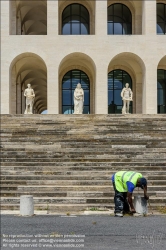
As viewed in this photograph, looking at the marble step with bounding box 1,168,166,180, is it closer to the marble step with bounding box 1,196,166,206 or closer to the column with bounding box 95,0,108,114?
the marble step with bounding box 1,196,166,206

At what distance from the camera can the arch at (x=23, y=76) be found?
27.5m

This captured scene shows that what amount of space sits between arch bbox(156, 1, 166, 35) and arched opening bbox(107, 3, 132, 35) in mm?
2068

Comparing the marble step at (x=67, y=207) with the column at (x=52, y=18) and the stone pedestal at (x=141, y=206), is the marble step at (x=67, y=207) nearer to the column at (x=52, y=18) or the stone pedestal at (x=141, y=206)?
the stone pedestal at (x=141, y=206)

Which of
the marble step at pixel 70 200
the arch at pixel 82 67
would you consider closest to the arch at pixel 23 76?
the arch at pixel 82 67

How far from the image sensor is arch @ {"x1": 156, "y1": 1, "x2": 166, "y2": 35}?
29.5 meters

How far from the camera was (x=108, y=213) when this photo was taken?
35.3 ft

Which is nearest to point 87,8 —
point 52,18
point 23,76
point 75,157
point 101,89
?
point 52,18

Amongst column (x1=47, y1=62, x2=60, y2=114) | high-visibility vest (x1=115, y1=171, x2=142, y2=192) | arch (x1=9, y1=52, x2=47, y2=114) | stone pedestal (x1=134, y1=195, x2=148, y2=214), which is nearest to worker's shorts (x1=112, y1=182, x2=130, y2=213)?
high-visibility vest (x1=115, y1=171, x2=142, y2=192)

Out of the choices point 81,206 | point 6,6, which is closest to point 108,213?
point 81,206

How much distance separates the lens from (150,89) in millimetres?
25828

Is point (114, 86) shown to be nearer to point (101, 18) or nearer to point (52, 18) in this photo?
point (101, 18)

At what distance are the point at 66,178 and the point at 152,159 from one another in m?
3.27

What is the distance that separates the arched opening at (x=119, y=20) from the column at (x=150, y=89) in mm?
4728

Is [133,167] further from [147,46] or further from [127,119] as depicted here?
[147,46]
